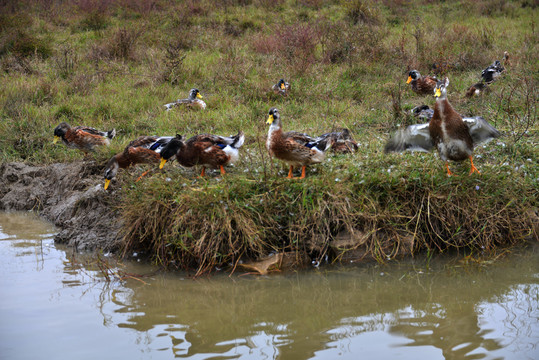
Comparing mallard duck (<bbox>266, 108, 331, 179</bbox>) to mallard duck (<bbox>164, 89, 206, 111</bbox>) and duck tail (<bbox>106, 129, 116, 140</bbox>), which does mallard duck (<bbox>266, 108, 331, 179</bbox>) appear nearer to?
duck tail (<bbox>106, 129, 116, 140</bbox>)

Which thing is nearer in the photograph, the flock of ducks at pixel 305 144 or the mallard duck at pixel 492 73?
the flock of ducks at pixel 305 144

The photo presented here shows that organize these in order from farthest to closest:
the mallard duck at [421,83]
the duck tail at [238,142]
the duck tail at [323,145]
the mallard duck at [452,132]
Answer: the mallard duck at [421,83] → the duck tail at [238,142] → the duck tail at [323,145] → the mallard duck at [452,132]

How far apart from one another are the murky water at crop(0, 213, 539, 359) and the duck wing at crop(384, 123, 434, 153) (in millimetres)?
1340

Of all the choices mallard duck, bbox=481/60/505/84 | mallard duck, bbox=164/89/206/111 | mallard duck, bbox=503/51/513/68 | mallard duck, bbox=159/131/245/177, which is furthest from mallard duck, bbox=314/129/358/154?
mallard duck, bbox=503/51/513/68

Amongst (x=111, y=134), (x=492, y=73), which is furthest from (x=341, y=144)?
(x=492, y=73)

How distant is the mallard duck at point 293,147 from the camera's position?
6.09m

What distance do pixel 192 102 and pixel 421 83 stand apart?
425cm

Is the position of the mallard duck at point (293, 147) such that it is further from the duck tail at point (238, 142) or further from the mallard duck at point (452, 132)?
the mallard duck at point (452, 132)

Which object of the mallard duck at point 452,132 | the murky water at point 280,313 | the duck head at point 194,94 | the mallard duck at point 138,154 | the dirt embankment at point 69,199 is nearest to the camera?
the murky water at point 280,313

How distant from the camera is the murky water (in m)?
4.04

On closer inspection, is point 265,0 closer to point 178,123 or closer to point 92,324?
point 178,123

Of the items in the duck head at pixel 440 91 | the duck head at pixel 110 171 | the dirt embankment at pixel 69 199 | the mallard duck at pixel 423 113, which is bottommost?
the dirt embankment at pixel 69 199

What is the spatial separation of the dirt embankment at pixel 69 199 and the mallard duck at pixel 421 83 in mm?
5976

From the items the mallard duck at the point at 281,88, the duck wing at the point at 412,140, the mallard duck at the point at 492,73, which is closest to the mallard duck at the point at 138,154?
the duck wing at the point at 412,140
